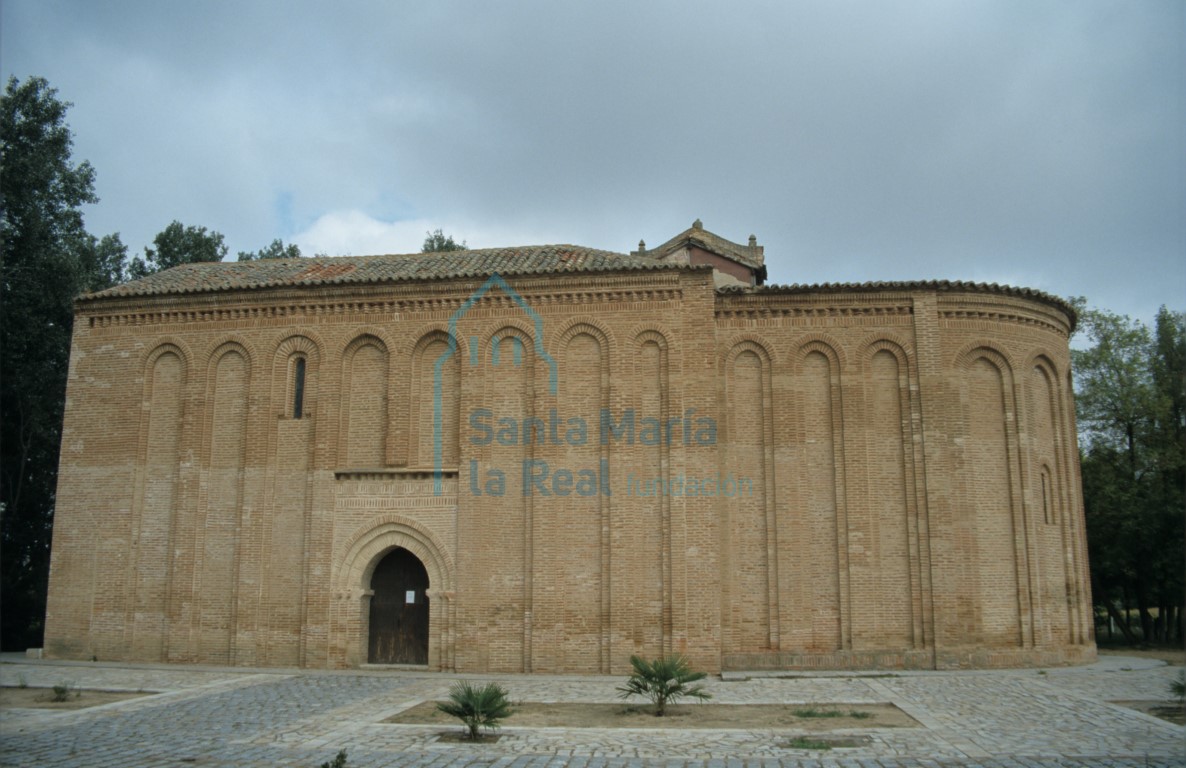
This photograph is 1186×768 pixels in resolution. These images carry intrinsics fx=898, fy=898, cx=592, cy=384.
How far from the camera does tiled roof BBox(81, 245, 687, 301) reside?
17594 millimetres


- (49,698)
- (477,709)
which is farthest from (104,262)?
(477,709)

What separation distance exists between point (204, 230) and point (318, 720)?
25316 millimetres

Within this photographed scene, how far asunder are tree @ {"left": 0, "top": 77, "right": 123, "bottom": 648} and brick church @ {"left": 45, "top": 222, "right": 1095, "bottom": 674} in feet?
17.1

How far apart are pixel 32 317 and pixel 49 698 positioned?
12.7m

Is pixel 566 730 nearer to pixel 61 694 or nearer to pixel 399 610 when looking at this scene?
pixel 399 610

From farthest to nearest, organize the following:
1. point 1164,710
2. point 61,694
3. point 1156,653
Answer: point 1156,653
point 61,694
point 1164,710

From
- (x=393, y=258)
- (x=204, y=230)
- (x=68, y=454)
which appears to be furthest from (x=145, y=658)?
(x=204, y=230)

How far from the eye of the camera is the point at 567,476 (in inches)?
656

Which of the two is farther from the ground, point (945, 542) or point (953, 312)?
point (953, 312)

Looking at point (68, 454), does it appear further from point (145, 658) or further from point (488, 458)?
point (488, 458)

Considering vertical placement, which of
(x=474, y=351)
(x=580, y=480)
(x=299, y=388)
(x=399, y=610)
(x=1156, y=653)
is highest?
Answer: (x=474, y=351)

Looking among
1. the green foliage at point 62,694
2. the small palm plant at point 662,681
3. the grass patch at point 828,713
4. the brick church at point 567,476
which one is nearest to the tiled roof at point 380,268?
the brick church at point 567,476

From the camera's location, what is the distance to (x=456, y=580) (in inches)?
649

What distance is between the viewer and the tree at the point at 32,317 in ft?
72.0
